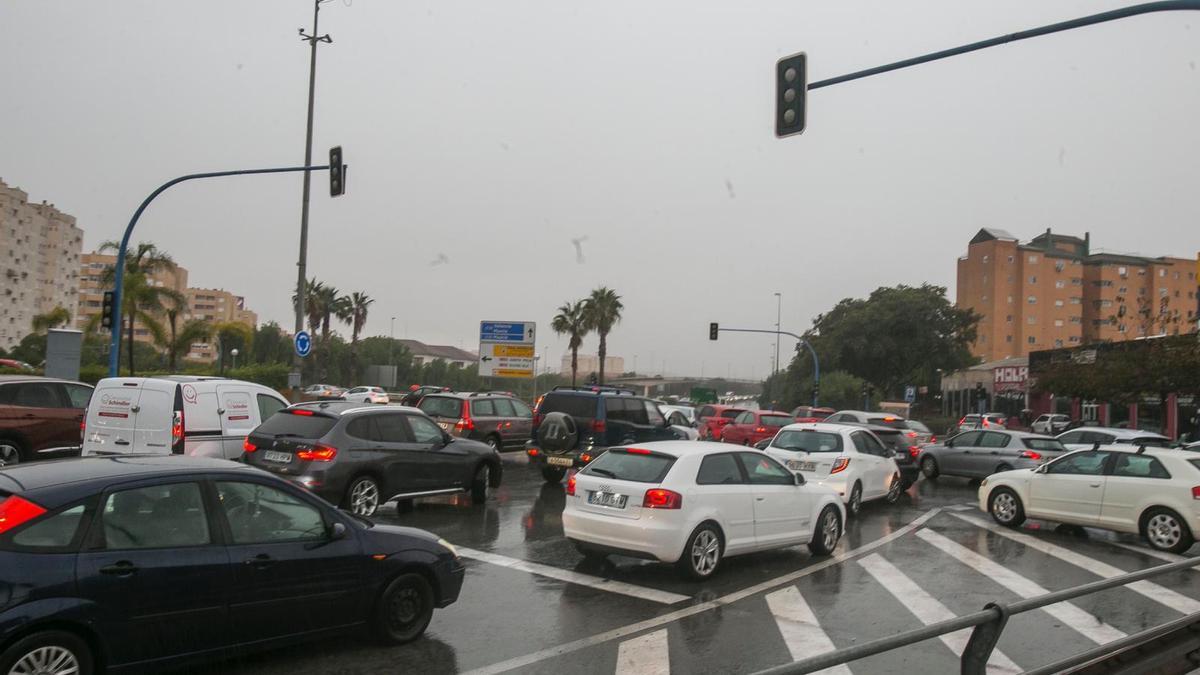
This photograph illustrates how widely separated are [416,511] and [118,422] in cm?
444

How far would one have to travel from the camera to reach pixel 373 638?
259 inches

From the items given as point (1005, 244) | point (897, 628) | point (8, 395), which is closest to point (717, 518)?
point (897, 628)

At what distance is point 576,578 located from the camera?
9297 mm

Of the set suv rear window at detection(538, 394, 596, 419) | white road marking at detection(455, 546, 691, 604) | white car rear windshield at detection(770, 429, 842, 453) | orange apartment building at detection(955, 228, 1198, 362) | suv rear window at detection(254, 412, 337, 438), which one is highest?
orange apartment building at detection(955, 228, 1198, 362)

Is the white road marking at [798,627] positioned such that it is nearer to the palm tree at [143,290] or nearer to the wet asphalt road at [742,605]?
the wet asphalt road at [742,605]

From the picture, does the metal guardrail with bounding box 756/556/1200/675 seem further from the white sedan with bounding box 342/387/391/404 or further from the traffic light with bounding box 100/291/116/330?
the white sedan with bounding box 342/387/391/404

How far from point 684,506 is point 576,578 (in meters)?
1.39

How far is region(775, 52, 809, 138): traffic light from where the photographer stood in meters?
11.5

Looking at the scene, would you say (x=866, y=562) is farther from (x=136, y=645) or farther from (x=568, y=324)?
(x=568, y=324)

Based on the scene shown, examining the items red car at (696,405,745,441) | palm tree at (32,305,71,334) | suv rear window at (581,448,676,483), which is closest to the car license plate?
suv rear window at (581,448,676,483)

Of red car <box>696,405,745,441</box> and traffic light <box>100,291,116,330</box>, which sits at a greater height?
traffic light <box>100,291,116,330</box>

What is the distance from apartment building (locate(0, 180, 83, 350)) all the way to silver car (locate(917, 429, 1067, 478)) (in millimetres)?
118378

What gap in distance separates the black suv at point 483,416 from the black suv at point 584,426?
2.89 metres

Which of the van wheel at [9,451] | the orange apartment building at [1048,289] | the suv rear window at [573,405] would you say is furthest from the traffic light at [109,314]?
the orange apartment building at [1048,289]
